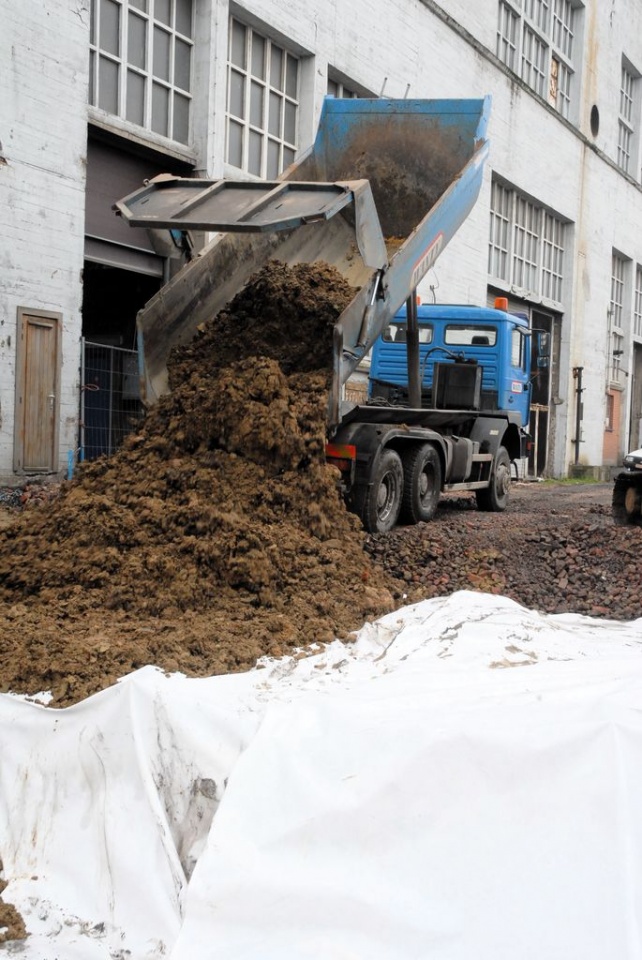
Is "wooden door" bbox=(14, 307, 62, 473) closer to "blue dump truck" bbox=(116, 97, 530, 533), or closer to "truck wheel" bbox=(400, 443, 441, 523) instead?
"blue dump truck" bbox=(116, 97, 530, 533)

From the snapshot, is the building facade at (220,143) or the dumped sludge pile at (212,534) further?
the building facade at (220,143)

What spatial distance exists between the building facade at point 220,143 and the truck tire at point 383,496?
2.70 m

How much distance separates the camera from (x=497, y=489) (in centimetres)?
1248

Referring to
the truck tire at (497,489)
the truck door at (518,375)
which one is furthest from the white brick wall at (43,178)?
the truck door at (518,375)

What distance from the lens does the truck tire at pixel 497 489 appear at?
1235cm

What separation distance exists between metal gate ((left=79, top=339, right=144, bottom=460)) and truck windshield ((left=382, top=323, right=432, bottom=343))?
317 centimetres

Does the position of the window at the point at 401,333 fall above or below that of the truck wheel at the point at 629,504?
above

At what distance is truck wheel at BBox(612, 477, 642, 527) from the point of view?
11.0 meters

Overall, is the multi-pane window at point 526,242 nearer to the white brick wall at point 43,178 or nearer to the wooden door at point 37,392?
the white brick wall at point 43,178

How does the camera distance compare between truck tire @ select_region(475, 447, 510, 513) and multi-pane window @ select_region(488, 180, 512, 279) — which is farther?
multi-pane window @ select_region(488, 180, 512, 279)

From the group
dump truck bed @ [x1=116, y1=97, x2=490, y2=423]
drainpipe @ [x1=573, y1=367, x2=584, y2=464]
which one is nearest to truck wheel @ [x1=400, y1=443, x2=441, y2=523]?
dump truck bed @ [x1=116, y1=97, x2=490, y2=423]

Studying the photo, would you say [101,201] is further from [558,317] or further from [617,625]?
[558,317]

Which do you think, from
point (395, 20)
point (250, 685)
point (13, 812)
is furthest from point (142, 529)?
point (395, 20)

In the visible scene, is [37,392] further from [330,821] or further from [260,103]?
[330,821]
